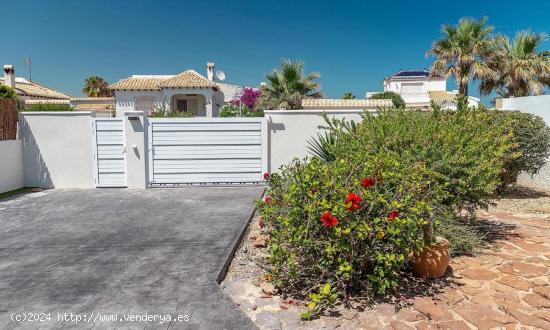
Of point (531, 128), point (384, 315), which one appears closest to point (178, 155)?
point (384, 315)

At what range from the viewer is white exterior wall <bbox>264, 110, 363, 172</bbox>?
1279 cm

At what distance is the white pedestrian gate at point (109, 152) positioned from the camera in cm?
1209

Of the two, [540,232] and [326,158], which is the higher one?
[326,158]

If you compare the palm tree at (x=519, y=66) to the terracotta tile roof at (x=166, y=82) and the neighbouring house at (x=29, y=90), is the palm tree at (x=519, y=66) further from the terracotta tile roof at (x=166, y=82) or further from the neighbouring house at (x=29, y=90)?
the neighbouring house at (x=29, y=90)

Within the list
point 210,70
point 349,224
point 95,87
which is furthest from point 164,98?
point 349,224

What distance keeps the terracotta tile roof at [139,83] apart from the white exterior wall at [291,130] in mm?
22726

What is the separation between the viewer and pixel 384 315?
14.5 feet

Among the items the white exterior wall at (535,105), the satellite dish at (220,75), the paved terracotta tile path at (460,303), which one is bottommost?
the paved terracotta tile path at (460,303)

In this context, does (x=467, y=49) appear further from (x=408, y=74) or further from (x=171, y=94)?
(x=408, y=74)

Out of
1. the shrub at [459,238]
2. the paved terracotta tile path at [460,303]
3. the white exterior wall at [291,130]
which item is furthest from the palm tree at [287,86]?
the paved terracotta tile path at [460,303]

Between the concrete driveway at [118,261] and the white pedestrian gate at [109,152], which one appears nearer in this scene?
the concrete driveway at [118,261]

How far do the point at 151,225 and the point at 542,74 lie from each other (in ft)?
78.2

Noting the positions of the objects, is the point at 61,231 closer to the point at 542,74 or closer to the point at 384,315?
the point at 384,315

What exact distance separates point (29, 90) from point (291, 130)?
33672 mm
